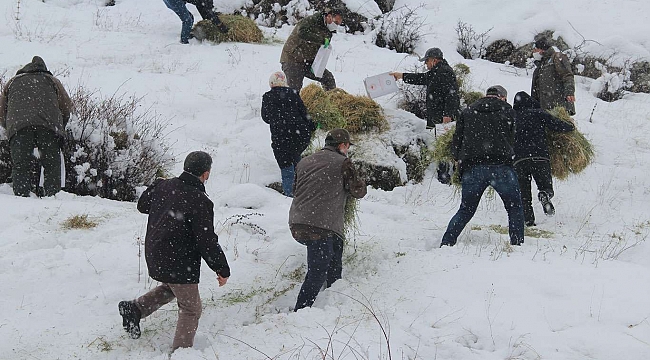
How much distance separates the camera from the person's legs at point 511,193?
5656 millimetres

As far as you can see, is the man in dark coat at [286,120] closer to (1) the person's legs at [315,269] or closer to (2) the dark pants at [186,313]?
(1) the person's legs at [315,269]

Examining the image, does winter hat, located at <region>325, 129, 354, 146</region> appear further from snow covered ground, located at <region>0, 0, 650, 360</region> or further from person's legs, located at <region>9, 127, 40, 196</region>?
person's legs, located at <region>9, 127, 40, 196</region>

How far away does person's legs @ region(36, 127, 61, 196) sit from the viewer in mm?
6309

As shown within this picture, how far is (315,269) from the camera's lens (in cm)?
466

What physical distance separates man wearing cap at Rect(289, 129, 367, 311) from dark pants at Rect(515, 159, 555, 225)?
9.95ft

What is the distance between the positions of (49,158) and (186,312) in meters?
3.23

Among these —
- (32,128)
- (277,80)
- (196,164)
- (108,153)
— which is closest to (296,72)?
(277,80)

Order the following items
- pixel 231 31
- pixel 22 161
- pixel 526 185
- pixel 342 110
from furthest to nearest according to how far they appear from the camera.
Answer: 1. pixel 231 31
2. pixel 342 110
3. pixel 526 185
4. pixel 22 161

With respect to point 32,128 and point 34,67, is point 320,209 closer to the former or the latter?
point 32,128

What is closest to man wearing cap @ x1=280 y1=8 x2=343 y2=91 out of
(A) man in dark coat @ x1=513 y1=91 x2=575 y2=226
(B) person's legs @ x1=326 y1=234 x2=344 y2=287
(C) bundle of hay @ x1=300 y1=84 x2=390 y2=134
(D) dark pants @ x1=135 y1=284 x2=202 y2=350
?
(C) bundle of hay @ x1=300 y1=84 x2=390 y2=134

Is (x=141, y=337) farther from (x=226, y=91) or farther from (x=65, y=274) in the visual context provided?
(x=226, y=91)

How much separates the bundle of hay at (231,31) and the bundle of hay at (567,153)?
24.8 feet

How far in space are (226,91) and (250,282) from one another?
554 centimetres

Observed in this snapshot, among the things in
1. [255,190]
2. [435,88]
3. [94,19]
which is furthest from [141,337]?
[94,19]
